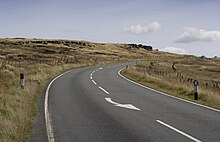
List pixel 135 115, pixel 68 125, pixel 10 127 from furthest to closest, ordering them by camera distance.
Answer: pixel 135 115 < pixel 68 125 < pixel 10 127

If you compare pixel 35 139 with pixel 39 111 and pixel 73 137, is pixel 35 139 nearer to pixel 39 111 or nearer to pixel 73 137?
pixel 73 137

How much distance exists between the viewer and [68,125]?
959 centimetres

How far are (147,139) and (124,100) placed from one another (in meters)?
7.31

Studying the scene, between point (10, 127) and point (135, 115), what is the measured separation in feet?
13.9

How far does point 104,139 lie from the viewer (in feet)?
26.0

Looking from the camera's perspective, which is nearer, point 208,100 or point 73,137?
point 73,137

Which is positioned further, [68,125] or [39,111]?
[39,111]

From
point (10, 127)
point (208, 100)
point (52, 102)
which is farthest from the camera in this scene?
point (208, 100)

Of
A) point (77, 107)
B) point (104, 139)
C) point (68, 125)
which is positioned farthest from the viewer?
point (77, 107)

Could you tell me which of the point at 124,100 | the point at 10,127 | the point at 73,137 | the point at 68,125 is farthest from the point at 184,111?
the point at 10,127

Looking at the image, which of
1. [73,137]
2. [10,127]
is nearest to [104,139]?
[73,137]

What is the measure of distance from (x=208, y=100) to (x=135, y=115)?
18.2ft

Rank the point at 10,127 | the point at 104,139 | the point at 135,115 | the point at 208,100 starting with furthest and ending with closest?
the point at 208,100 < the point at 135,115 < the point at 10,127 < the point at 104,139

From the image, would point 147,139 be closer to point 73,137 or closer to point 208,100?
point 73,137
